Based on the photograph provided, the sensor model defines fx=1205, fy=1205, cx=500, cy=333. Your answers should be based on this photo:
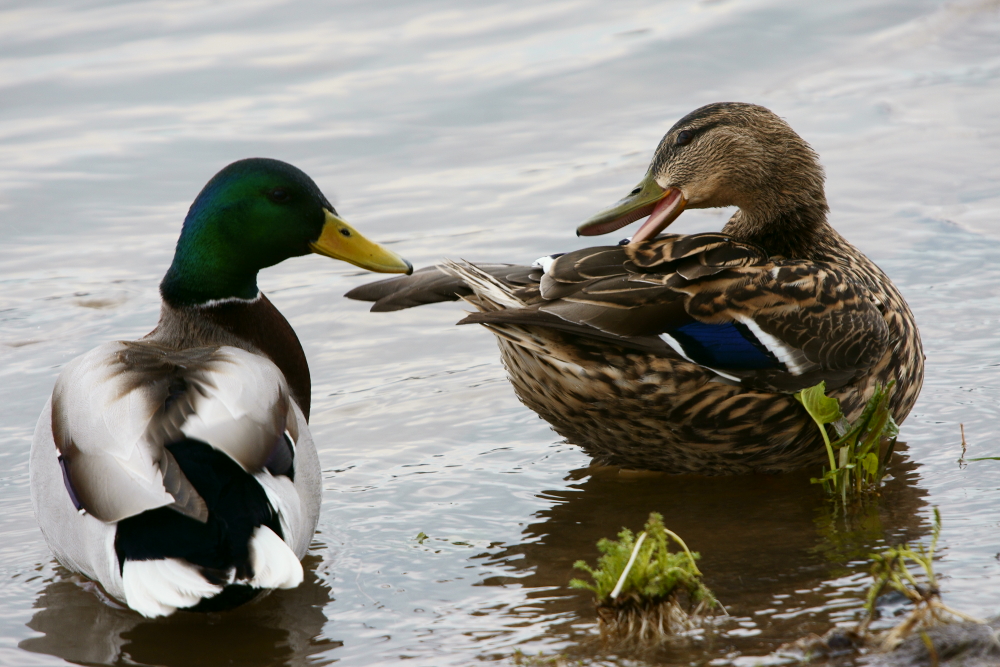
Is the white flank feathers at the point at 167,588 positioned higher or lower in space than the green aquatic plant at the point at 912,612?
higher

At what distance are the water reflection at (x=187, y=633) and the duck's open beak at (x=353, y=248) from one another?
1.31 meters

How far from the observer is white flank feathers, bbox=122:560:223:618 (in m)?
3.29

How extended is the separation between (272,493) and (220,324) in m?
1.24

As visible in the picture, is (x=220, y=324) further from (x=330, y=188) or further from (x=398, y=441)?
(x=330, y=188)

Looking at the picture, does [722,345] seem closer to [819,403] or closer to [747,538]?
[819,403]

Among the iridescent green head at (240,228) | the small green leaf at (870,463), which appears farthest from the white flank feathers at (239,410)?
the small green leaf at (870,463)

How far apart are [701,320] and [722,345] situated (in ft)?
0.38

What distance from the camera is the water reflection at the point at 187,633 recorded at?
351cm

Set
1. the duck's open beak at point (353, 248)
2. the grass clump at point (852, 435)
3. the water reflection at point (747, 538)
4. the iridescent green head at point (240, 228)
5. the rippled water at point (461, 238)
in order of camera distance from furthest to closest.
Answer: the duck's open beak at point (353, 248) → the iridescent green head at point (240, 228) → the grass clump at point (852, 435) → the rippled water at point (461, 238) → the water reflection at point (747, 538)

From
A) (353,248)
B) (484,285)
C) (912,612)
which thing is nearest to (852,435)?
(912,612)

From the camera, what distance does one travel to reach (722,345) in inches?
167

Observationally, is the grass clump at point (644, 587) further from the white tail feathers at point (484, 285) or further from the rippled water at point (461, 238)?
the white tail feathers at point (484, 285)

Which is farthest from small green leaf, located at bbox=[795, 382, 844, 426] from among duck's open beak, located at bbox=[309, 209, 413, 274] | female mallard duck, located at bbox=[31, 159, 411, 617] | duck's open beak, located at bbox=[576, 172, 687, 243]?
female mallard duck, located at bbox=[31, 159, 411, 617]

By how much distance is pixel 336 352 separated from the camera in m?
6.08
